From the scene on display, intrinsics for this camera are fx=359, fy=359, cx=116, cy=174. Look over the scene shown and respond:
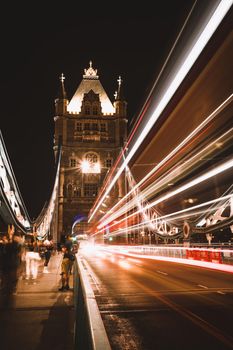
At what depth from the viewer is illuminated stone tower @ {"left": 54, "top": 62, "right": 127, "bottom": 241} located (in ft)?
250

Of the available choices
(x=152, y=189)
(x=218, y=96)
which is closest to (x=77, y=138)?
(x=152, y=189)

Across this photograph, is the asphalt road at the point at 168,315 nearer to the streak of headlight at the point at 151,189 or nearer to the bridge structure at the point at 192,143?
the bridge structure at the point at 192,143

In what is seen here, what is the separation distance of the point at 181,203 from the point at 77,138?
41.7m

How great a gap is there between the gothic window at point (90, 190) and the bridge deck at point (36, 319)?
65247mm

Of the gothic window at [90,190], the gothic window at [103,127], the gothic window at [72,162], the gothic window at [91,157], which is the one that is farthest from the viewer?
the gothic window at [103,127]

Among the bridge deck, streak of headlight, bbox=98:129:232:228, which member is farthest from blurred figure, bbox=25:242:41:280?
streak of headlight, bbox=98:129:232:228

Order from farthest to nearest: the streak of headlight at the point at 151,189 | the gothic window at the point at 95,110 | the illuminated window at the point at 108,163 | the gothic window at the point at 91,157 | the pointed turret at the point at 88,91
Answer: the pointed turret at the point at 88,91, the gothic window at the point at 95,110, the illuminated window at the point at 108,163, the gothic window at the point at 91,157, the streak of headlight at the point at 151,189

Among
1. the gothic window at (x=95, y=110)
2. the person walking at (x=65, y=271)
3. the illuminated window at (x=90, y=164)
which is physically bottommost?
the person walking at (x=65, y=271)

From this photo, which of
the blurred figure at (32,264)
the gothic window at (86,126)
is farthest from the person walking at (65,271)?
the gothic window at (86,126)

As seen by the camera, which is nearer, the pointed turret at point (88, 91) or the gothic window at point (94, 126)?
the gothic window at point (94, 126)

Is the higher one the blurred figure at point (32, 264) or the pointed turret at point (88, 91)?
the pointed turret at point (88, 91)

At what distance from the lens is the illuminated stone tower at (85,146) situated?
250 feet

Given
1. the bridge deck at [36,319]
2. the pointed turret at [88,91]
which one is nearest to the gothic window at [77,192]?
the pointed turret at [88,91]

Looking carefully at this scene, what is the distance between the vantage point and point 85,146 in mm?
80250
